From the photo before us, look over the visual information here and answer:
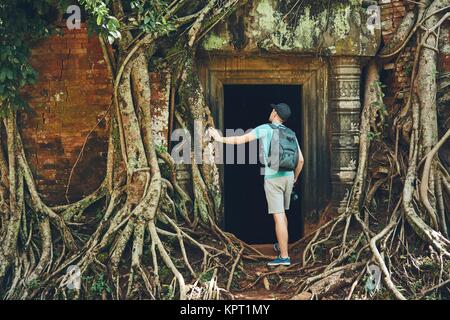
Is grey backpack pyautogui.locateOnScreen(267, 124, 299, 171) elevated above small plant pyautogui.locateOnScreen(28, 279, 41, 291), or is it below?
above

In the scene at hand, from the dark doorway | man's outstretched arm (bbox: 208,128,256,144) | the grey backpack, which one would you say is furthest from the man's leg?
the dark doorway

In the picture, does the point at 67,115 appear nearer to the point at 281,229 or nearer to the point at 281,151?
the point at 281,151

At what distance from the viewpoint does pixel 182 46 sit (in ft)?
23.3

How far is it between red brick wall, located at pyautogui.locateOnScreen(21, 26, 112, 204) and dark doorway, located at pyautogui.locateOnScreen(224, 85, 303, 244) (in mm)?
2217

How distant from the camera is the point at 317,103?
7562 millimetres

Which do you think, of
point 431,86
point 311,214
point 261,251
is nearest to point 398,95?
point 431,86

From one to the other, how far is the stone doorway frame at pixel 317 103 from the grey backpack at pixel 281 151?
2.60ft

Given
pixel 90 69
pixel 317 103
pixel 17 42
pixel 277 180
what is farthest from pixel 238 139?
pixel 17 42

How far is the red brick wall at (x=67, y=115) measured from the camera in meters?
7.23

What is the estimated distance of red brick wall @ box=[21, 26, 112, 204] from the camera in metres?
7.23

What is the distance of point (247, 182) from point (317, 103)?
2232 millimetres

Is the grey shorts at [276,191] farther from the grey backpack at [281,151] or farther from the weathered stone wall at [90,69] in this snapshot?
the weathered stone wall at [90,69]

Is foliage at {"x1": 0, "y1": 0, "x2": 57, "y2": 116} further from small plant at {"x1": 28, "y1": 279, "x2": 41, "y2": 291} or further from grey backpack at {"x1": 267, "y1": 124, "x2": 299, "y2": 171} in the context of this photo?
grey backpack at {"x1": 267, "y1": 124, "x2": 299, "y2": 171}
